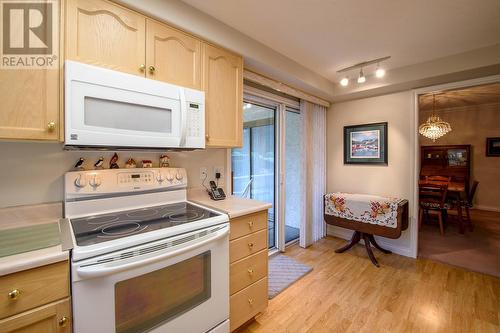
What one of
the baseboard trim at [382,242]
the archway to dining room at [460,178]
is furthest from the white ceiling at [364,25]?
the baseboard trim at [382,242]

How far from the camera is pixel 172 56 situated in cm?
154

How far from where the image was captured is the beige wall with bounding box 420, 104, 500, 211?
16.8 feet

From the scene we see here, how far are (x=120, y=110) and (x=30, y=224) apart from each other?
794 mm

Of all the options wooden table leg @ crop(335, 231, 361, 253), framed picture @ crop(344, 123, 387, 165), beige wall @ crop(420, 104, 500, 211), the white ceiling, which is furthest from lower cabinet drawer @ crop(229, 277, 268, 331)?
beige wall @ crop(420, 104, 500, 211)

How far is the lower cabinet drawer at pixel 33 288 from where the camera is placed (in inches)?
32.4

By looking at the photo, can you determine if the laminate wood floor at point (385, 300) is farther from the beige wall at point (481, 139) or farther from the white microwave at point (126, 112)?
the beige wall at point (481, 139)

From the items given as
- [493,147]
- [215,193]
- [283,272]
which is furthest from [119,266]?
[493,147]

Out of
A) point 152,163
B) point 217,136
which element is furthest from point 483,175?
point 152,163

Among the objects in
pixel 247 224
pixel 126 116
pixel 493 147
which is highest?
pixel 493 147

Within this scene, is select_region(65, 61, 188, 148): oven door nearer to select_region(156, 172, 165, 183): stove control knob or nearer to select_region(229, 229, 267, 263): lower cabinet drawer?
select_region(156, 172, 165, 183): stove control knob

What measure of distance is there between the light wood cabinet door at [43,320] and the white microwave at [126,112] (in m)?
0.74

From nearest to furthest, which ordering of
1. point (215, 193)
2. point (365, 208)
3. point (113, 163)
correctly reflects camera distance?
point (113, 163)
point (215, 193)
point (365, 208)

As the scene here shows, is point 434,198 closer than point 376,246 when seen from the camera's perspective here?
No

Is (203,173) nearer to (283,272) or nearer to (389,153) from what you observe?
(283,272)
